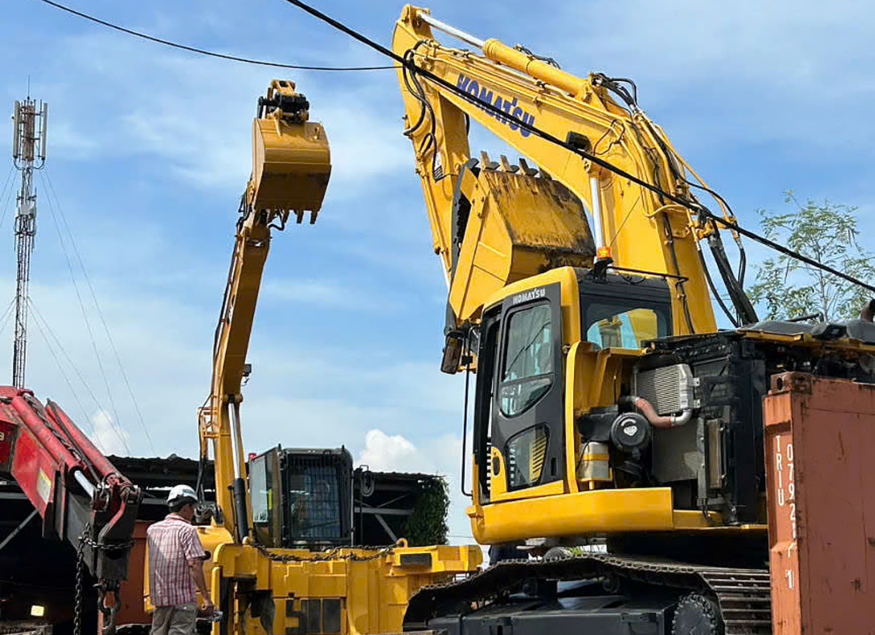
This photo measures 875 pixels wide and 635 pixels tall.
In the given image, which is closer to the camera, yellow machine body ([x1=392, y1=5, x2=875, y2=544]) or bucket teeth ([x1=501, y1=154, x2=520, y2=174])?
yellow machine body ([x1=392, y1=5, x2=875, y2=544])

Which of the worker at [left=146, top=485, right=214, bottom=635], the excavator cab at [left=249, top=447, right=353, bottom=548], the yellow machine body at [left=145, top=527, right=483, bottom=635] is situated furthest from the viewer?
the excavator cab at [left=249, top=447, right=353, bottom=548]

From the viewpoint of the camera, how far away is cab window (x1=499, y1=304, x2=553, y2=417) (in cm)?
843

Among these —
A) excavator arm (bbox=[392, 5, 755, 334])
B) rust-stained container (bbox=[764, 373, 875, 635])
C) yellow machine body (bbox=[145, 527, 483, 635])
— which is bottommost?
yellow machine body (bbox=[145, 527, 483, 635])

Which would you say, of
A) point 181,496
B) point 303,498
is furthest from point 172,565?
point 303,498

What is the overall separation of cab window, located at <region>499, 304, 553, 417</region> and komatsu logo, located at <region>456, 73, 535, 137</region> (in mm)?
4578

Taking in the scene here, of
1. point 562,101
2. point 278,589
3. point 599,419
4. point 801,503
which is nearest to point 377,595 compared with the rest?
point 278,589

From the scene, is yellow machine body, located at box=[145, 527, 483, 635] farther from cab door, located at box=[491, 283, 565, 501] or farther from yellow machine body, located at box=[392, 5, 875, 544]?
cab door, located at box=[491, 283, 565, 501]

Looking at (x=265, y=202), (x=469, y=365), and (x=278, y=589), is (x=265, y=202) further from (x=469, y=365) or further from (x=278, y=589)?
(x=469, y=365)

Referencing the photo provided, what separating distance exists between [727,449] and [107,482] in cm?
529

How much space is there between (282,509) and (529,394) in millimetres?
8158

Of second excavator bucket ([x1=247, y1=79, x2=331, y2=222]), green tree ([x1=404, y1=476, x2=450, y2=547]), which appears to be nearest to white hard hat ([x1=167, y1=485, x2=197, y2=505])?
second excavator bucket ([x1=247, y1=79, x2=331, y2=222])

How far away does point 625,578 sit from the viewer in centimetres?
807

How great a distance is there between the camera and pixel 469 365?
369 inches

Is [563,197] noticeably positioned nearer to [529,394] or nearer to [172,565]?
[529,394]
